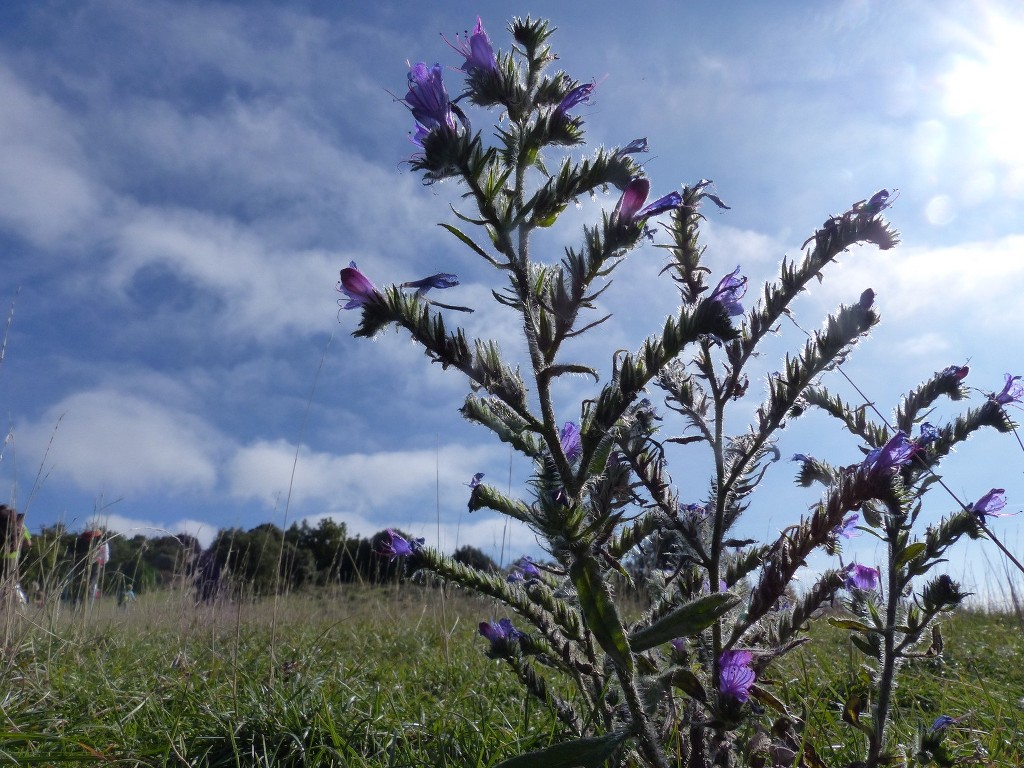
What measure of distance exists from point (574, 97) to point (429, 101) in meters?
0.34

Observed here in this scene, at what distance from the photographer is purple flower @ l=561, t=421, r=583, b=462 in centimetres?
172

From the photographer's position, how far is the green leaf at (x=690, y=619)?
1.29 metres

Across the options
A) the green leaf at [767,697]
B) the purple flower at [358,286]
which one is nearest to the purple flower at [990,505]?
the green leaf at [767,697]

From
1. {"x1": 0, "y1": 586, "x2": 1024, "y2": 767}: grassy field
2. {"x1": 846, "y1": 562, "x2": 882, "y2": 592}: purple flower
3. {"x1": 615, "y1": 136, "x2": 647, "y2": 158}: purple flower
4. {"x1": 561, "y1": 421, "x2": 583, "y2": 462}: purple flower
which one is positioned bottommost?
{"x1": 0, "y1": 586, "x2": 1024, "y2": 767}: grassy field

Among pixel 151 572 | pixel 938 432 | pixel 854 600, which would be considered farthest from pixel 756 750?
pixel 151 572

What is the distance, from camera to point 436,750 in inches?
91.7

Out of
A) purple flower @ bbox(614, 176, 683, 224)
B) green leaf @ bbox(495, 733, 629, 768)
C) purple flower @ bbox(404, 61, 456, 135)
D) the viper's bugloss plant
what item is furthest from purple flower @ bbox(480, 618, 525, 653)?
purple flower @ bbox(404, 61, 456, 135)

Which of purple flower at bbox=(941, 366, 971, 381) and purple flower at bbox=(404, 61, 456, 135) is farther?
purple flower at bbox=(941, 366, 971, 381)

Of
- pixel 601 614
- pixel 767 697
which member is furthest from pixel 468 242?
pixel 767 697

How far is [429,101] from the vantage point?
165 cm

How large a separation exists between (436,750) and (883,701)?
137cm

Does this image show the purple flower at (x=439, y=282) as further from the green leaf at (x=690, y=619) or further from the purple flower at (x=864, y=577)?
the purple flower at (x=864, y=577)

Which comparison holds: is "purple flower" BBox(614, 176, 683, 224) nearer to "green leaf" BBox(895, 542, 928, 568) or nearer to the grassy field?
"green leaf" BBox(895, 542, 928, 568)

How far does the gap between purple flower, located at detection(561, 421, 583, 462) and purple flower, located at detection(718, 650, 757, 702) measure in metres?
0.55
